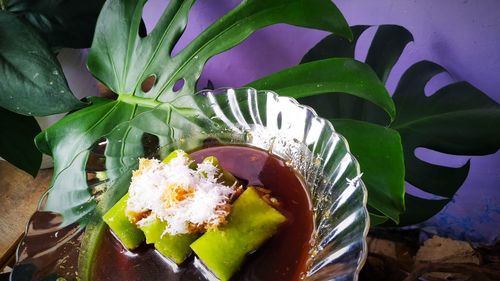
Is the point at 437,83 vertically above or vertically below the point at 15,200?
above

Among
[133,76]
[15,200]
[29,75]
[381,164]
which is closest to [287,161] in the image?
[381,164]

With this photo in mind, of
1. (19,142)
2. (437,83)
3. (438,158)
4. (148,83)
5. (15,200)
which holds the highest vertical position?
(437,83)

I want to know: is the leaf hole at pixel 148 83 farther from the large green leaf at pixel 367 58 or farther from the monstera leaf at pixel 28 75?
the large green leaf at pixel 367 58

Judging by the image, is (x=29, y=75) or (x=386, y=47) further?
(x=29, y=75)

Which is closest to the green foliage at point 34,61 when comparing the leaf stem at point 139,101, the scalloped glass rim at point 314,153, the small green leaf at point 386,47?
the leaf stem at point 139,101

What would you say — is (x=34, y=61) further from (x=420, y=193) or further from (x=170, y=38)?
(x=420, y=193)

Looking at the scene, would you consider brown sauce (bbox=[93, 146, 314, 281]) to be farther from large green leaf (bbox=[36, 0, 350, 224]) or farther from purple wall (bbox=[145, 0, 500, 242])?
purple wall (bbox=[145, 0, 500, 242])

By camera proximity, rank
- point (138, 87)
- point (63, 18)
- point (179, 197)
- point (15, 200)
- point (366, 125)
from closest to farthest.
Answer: point (179, 197) → point (366, 125) → point (138, 87) → point (63, 18) → point (15, 200)
